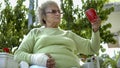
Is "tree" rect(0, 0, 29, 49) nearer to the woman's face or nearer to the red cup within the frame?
the woman's face

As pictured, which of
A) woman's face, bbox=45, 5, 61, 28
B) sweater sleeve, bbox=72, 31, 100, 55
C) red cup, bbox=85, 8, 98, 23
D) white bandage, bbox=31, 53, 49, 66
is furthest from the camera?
woman's face, bbox=45, 5, 61, 28

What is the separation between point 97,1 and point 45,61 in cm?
504

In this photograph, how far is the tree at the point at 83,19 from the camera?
6.49 metres

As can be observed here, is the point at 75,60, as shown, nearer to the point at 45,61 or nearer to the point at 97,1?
the point at 45,61

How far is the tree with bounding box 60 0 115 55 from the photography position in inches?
255

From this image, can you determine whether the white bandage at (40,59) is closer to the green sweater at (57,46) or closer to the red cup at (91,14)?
the green sweater at (57,46)

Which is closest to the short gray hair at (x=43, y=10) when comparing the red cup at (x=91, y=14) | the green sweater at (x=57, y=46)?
the green sweater at (x=57, y=46)

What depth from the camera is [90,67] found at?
6.58 ft

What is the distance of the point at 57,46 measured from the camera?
2.26 meters

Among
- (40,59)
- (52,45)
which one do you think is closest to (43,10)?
(52,45)

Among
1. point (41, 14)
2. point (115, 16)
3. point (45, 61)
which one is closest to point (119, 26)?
point (115, 16)

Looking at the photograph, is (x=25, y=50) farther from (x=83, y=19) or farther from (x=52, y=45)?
(x=83, y=19)

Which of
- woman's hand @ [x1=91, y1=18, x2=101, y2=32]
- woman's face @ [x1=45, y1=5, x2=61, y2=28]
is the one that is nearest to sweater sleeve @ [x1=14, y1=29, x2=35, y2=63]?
woman's face @ [x1=45, y1=5, x2=61, y2=28]

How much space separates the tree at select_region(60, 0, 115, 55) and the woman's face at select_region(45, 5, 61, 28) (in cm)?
396
